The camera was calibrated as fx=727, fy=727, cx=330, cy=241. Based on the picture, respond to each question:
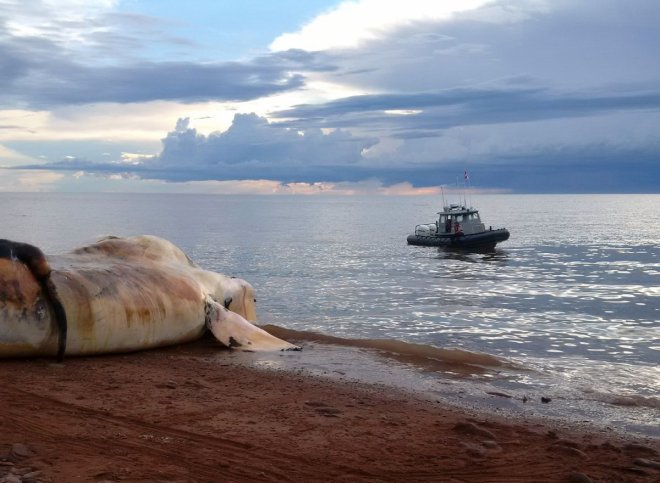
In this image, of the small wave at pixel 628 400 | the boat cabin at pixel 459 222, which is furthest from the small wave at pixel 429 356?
the boat cabin at pixel 459 222

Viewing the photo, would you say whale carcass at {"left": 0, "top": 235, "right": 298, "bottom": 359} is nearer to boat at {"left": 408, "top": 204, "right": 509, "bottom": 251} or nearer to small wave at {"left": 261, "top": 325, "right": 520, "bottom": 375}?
small wave at {"left": 261, "top": 325, "right": 520, "bottom": 375}

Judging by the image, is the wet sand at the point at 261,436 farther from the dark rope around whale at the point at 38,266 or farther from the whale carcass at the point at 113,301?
the dark rope around whale at the point at 38,266

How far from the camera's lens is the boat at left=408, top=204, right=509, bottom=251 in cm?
4750

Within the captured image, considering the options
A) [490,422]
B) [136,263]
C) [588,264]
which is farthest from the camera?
[588,264]

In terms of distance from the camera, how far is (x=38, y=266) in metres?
9.86

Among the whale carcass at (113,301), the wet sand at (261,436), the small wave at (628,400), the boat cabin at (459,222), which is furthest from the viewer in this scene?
the boat cabin at (459,222)

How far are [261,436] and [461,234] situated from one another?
42.2 metres

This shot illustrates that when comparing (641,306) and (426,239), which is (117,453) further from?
(426,239)

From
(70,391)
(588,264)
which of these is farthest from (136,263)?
(588,264)

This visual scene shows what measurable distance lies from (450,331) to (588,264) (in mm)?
23657

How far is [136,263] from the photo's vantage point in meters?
12.0

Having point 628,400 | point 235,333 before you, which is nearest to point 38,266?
point 235,333

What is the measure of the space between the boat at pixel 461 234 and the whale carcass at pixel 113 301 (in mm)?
34984

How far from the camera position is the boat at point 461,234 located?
156 ft
